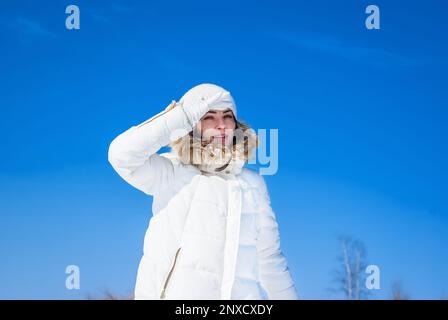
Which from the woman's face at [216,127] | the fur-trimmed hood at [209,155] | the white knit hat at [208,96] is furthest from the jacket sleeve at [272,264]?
the white knit hat at [208,96]

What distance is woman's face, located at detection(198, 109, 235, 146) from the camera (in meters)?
3.68

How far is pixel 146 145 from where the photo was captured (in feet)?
10.9

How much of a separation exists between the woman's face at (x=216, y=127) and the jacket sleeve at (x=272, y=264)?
1.43 ft

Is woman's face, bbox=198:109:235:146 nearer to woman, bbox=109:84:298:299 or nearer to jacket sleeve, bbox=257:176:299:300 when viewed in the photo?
woman, bbox=109:84:298:299

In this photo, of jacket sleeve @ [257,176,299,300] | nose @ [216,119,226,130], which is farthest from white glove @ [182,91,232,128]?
jacket sleeve @ [257,176,299,300]

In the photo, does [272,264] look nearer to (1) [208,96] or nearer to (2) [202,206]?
(2) [202,206]

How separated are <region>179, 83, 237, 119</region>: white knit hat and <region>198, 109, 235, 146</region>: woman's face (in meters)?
0.04

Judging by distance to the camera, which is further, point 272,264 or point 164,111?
point 272,264

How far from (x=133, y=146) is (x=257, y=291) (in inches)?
39.4

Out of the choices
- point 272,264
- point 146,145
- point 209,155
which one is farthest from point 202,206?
point 272,264

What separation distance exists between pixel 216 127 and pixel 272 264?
84 cm
